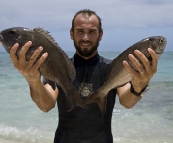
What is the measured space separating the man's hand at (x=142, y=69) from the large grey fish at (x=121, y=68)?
1.9 inches

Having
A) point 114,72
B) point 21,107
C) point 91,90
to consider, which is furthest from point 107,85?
point 21,107

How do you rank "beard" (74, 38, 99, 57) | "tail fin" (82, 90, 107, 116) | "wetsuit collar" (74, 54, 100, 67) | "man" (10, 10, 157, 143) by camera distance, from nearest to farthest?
"tail fin" (82, 90, 107, 116), "man" (10, 10, 157, 143), "beard" (74, 38, 99, 57), "wetsuit collar" (74, 54, 100, 67)

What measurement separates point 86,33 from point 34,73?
863mm

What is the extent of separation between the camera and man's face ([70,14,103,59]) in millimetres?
3282

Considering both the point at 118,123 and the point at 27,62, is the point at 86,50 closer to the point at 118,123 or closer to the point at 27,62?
the point at 27,62

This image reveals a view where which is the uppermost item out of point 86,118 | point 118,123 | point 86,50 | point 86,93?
point 86,50

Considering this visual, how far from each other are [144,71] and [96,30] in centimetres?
87

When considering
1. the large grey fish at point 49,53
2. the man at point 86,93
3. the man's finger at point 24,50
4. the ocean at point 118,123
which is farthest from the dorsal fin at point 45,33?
the ocean at point 118,123

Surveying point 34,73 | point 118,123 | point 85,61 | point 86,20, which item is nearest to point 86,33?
point 86,20

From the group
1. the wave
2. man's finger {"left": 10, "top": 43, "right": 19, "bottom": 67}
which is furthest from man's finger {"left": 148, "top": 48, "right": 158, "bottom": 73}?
the wave

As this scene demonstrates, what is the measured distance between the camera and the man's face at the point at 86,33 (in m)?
3.28

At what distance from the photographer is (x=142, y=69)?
8.95 feet

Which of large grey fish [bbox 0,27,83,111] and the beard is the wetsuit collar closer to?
the beard

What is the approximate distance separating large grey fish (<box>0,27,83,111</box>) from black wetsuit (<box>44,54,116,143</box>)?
501 millimetres
